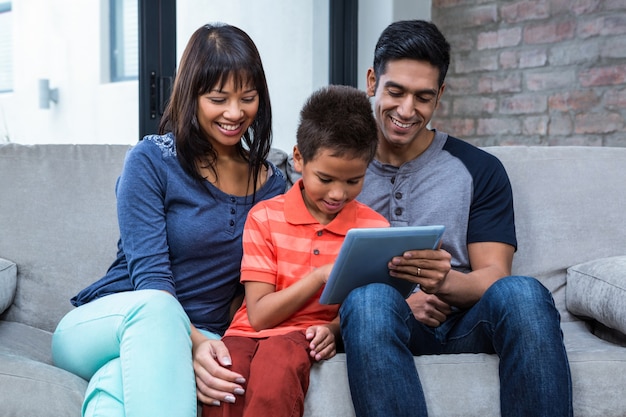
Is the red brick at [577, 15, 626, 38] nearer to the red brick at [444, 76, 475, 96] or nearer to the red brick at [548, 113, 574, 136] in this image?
the red brick at [548, 113, 574, 136]

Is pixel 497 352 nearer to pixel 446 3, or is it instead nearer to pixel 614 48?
pixel 614 48

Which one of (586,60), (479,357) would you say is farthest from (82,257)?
(586,60)

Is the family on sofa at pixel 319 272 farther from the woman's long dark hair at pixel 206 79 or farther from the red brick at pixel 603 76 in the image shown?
the red brick at pixel 603 76

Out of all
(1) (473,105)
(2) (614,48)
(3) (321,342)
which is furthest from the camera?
(1) (473,105)

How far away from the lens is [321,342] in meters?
1.33

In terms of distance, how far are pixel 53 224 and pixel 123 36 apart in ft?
3.35

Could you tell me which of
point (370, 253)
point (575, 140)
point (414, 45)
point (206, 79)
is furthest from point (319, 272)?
point (575, 140)

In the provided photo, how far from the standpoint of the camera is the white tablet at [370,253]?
1.22 metres

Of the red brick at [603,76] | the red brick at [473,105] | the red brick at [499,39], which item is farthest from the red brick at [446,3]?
the red brick at [603,76]

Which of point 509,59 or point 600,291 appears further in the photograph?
point 509,59

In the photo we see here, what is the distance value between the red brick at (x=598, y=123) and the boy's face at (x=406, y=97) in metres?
1.61

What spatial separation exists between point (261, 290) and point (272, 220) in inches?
5.4

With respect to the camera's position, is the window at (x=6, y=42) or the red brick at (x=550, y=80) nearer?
the window at (x=6, y=42)

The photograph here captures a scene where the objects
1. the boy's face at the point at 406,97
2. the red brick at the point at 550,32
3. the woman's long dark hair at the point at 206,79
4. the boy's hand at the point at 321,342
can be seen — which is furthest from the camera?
the red brick at the point at 550,32
